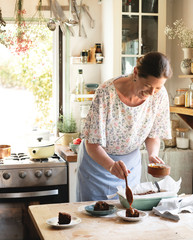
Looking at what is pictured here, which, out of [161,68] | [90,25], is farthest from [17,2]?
[161,68]

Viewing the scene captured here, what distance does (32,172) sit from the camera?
3.41 meters

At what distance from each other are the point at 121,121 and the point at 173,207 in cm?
58

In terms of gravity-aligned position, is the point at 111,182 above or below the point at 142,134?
below

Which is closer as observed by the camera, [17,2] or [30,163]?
[30,163]

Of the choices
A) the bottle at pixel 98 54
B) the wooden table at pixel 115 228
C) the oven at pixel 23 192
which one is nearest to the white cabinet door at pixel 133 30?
the bottle at pixel 98 54

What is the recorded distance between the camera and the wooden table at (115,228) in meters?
1.70

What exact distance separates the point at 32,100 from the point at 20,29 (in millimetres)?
979

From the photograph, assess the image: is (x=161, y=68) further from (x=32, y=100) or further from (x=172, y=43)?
(x=32, y=100)

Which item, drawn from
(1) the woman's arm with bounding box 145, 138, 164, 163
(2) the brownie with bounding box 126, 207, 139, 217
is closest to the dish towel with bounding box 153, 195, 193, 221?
(2) the brownie with bounding box 126, 207, 139, 217

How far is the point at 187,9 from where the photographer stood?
11.8 feet

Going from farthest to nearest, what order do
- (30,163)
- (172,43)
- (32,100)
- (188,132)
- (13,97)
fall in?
(13,97) → (32,100) → (172,43) → (188,132) → (30,163)

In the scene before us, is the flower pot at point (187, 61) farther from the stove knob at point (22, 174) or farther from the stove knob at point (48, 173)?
the stove knob at point (22, 174)

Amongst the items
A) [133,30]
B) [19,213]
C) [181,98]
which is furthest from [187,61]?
[19,213]

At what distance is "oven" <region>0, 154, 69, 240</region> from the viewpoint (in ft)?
11.0
